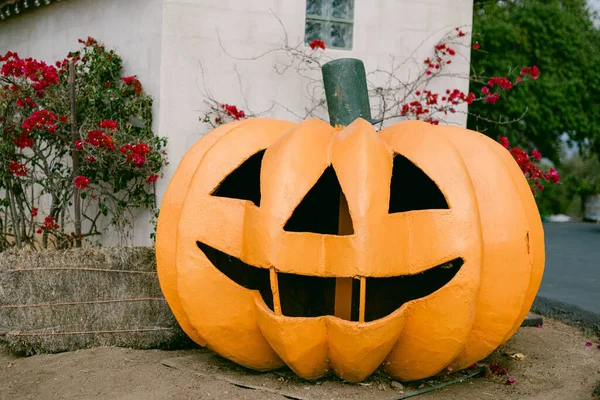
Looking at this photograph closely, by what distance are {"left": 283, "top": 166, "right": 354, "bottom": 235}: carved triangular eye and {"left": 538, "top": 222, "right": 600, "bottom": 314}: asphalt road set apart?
2454 millimetres

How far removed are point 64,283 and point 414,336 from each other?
7.36ft

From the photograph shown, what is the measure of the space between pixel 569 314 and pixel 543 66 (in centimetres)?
1178

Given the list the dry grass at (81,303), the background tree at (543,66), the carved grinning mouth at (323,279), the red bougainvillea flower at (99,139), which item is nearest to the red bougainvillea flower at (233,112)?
the red bougainvillea flower at (99,139)

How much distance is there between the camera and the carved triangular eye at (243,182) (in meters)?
4.08

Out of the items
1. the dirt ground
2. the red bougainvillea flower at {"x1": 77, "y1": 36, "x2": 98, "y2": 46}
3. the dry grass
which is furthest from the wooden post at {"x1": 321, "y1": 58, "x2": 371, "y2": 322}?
the red bougainvillea flower at {"x1": 77, "y1": 36, "x2": 98, "y2": 46}

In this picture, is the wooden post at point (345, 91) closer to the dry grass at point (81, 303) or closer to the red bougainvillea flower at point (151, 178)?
the dry grass at point (81, 303)

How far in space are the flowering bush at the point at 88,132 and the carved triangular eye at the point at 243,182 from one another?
1.21m

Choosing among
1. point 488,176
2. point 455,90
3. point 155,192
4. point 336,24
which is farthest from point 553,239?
point 488,176

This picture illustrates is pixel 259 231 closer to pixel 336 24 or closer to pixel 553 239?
pixel 336 24

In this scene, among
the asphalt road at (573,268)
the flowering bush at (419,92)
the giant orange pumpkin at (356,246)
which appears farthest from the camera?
the asphalt road at (573,268)

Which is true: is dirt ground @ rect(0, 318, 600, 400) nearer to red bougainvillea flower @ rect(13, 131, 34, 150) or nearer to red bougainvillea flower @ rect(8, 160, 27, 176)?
red bougainvillea flower @ rect(8, 160, 27, 176)

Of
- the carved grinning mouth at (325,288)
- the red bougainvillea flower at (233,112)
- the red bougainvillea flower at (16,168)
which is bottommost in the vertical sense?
the carved grinning mouth at (325,288)

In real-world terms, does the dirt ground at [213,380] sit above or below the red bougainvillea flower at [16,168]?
below

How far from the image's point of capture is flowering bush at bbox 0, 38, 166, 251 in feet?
17.4
